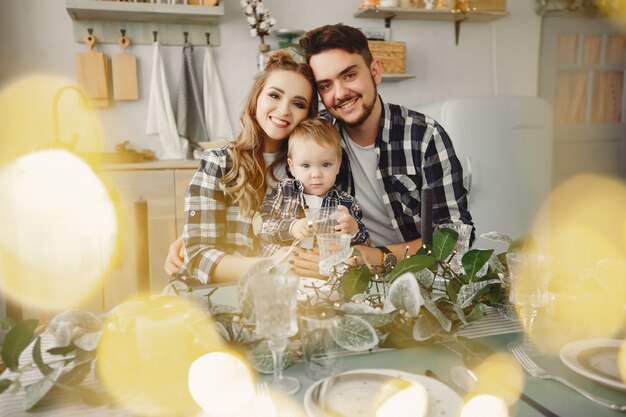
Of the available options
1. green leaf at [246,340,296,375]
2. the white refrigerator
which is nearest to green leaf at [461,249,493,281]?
green leaf at [246,340,296,375]

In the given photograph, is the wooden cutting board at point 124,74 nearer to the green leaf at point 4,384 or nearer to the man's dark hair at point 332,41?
the man's dark hair at point 332,41

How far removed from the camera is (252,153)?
1.81 metres

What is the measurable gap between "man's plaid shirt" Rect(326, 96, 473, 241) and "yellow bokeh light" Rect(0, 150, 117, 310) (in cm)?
144

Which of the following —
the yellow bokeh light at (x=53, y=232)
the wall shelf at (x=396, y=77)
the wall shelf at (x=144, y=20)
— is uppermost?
A: the wall shelf at (x=144, y=20)

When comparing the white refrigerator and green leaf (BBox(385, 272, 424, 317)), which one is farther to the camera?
the white refrigerator

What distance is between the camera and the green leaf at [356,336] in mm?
791

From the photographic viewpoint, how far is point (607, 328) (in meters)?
0.96

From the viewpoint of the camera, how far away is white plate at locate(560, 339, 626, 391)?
2.35ft

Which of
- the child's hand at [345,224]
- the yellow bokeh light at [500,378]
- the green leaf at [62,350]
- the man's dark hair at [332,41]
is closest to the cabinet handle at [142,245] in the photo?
the green leaf at [62,350]

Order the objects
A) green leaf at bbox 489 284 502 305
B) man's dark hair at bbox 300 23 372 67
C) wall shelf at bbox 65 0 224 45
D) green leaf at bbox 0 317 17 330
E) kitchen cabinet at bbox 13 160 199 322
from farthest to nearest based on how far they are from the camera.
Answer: wall shelf at bbox 65 0 224 45, kitchen cabinet at bbox 13 160 199 322, man's dark hair at bbox 300 23 372 67, green leaf at bbox 489 284 502 305, green leaf at bbox 0 317 17 330

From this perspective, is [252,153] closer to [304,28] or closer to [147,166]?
[147,166]

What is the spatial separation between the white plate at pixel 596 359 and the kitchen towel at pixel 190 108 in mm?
2663

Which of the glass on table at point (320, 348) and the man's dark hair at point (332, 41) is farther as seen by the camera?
the man's dark hair at point (332, 41)

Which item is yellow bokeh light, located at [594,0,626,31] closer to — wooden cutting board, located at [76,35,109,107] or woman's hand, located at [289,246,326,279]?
wooden cutting board, located at [76,35,109,107]
